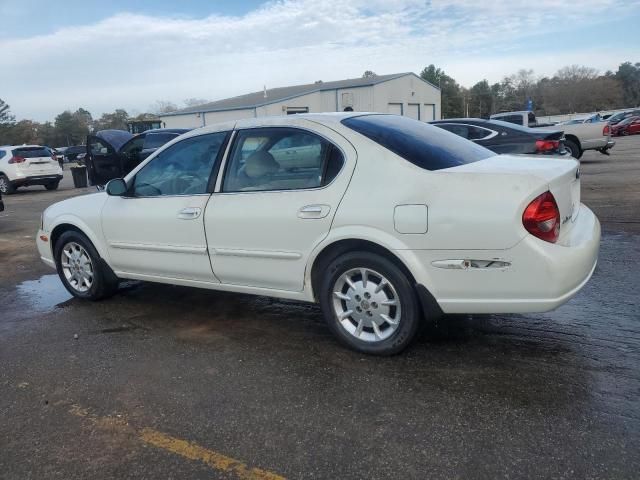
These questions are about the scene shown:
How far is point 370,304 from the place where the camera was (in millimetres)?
3721

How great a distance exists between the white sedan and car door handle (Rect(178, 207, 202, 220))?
1cm

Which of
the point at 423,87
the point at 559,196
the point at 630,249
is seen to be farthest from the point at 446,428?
the point at 423,87

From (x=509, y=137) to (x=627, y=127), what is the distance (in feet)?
96.0

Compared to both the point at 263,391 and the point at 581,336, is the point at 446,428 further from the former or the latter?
the point at 581,336

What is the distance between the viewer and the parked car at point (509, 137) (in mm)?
10164

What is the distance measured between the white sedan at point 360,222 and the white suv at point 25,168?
53.4 feet

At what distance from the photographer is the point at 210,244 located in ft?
14.3

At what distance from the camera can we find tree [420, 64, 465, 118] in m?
74.6

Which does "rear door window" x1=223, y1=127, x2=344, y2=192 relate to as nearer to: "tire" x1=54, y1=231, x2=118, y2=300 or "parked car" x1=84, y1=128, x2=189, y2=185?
"tire" x1=54, y1=231, x2=118, y2=300

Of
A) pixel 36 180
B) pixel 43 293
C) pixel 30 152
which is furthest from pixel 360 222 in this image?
pixel 30 152

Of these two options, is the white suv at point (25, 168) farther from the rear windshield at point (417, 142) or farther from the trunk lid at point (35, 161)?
the rear windshield at point (417, 142)

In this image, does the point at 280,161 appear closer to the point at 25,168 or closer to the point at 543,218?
the point at 543,218

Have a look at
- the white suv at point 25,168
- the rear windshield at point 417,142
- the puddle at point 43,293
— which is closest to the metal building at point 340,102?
the white suv at point 25,168

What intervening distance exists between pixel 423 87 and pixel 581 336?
150ft
